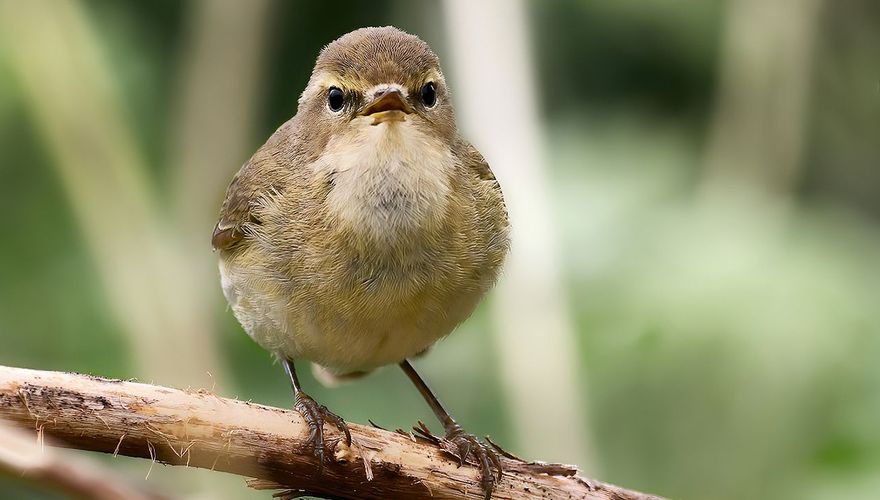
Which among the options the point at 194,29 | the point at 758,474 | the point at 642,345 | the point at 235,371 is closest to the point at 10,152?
the point at 194,29

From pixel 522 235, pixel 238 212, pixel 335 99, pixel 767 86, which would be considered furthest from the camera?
pixel 767 86

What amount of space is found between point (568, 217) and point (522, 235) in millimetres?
257

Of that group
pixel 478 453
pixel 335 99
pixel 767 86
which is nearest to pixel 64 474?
pixel 478 453

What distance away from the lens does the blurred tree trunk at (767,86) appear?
5328 mm

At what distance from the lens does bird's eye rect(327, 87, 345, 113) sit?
317cm

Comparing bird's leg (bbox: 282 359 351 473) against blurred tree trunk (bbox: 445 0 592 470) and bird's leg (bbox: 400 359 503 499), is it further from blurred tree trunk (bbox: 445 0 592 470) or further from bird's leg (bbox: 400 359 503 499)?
blurred tree trunk (bbox: 445 0 592 470)

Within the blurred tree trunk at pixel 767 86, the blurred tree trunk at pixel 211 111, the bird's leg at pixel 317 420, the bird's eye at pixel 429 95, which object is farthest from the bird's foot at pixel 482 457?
the blurred tree trunk at pixel 767 86

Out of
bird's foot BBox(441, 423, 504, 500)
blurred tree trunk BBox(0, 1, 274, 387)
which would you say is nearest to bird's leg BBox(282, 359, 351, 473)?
bird's foot BBox(441, 423, 504, 500)

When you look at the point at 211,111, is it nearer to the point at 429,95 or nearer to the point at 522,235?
the point at 522,235

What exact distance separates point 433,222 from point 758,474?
162 centimetres

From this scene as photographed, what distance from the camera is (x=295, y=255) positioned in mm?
3072

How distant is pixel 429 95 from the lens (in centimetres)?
323

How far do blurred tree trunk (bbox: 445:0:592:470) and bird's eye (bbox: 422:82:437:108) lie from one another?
829 millimetres

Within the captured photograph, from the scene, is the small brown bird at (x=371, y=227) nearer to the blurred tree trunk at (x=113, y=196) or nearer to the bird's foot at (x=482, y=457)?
the bird's foot at (x=482, y=457)
